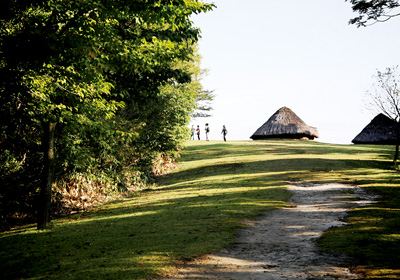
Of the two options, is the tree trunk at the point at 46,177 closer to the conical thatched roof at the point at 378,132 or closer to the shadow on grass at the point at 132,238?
the shadow on grass at the point at 132,238

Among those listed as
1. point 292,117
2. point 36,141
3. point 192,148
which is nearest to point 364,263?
point 36,141

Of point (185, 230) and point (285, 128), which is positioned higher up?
point (285, 128)

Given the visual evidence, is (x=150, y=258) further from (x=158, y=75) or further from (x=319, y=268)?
(x=158, y=75)

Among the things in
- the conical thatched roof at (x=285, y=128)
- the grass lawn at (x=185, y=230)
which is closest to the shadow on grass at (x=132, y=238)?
the grass lawn at (x=185, y=230)

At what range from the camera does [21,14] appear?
11562mm

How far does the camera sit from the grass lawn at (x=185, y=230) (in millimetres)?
7949

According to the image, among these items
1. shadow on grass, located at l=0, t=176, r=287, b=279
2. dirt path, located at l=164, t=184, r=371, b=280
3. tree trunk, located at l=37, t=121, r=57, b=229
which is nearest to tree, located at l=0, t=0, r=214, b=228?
tree trunk, located at l=37, t=121, r=57, b=229

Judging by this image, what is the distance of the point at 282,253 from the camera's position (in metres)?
8.42

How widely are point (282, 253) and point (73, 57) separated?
840 cm

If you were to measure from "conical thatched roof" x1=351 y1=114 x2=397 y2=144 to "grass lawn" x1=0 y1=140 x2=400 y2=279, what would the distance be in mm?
23218

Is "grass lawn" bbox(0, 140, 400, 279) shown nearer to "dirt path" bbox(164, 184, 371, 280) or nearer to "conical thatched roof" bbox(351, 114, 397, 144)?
"dirt path" bbox(164, 184, 371, 280)

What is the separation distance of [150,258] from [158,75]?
10263mm

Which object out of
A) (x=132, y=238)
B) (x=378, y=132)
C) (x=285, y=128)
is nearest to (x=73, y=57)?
(x=132, y=238)

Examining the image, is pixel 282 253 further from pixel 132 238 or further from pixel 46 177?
pixel 46 177
